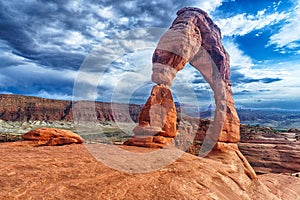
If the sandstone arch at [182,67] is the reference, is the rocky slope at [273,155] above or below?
below

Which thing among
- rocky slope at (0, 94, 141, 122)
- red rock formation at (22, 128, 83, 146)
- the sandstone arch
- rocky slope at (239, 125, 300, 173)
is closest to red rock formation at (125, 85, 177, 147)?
the sandstone arch

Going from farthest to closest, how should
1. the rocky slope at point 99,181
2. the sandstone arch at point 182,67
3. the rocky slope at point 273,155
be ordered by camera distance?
the rocky slope at point 273,155 → the sandstone arch at point 182,67 → the rocky slope at point 99,181

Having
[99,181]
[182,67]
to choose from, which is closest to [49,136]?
[99,181]

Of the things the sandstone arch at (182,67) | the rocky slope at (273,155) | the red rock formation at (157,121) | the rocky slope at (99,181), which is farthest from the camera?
the rocky slope at (273,155)

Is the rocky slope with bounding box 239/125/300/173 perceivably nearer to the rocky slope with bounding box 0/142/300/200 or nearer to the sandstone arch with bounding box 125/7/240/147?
the sandstone arch with bounding box 125/7/240/147

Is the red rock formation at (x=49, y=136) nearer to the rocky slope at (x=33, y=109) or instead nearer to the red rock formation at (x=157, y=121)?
the red rock formation at (x=157, y=121)

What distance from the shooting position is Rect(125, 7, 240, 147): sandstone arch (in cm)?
1645

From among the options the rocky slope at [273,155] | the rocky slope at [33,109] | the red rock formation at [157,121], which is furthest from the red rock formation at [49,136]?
the rocky slope at [33,109]

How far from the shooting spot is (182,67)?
19.8m

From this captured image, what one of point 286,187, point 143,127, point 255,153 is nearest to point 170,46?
point 143,127

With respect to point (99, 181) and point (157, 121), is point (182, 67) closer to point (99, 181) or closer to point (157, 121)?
point (157, 121)

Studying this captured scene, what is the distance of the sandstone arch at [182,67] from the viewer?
1645 cm

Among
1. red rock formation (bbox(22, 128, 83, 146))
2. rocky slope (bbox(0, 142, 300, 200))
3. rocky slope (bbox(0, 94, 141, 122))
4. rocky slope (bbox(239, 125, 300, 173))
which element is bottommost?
rocky slope (bbox(239, 125, 300, 173))

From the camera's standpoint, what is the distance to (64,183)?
5.70 metres
